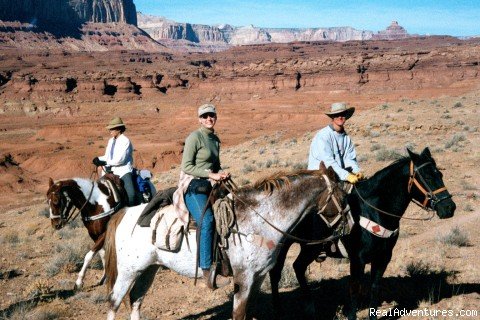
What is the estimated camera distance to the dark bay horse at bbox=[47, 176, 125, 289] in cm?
736

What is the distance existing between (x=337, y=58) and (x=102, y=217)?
276 ft

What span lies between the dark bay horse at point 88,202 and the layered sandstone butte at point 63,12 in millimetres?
158903

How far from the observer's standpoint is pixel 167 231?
4.91m

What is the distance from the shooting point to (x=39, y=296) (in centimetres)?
740

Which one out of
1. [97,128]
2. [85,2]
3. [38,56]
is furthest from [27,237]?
[85,2]

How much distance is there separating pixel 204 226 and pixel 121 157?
3737mm

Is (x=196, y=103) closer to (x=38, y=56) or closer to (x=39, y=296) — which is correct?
(x=38, y=56)

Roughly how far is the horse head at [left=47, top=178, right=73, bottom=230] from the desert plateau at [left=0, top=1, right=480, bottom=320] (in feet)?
4.17

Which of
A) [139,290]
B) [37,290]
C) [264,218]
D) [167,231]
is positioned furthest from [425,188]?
[37,290]

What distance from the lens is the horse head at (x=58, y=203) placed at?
7.29 meters

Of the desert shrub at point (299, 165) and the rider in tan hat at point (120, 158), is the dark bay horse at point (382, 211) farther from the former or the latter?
the desert shrub at point (299, 165)

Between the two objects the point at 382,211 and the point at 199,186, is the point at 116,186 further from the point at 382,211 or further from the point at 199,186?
the point at 382,211

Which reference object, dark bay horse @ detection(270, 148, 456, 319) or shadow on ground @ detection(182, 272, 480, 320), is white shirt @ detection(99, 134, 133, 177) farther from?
dark bay horse @ detection(270, 148, 456, 319)

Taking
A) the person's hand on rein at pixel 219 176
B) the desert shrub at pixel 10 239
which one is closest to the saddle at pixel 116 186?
the person's hand on rein at pixel 219 176
